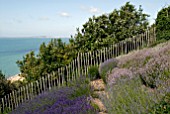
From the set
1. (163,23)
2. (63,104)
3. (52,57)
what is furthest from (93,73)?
(163,23)

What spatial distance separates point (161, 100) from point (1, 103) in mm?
6678

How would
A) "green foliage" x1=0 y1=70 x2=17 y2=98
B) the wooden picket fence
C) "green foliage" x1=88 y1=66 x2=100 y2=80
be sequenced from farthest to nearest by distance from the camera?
"green foliage" x1=0 y1=70 x2=17 y2=98 → the wooden picket fence → "green foliage" x1=88 y1=66 x2=100 y2=80

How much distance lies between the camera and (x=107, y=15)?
12406 millimetres

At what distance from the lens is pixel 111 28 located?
1203 centimetres

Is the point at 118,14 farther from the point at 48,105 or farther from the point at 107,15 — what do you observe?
the point at 48,105

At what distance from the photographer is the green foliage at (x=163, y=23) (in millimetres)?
10702

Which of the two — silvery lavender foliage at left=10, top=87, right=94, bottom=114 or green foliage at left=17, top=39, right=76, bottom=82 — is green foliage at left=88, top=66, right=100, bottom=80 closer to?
green foliage at left=17, top=39, right=76, bottom=82

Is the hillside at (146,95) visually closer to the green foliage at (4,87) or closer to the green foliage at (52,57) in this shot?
the green foliage at (4,87)

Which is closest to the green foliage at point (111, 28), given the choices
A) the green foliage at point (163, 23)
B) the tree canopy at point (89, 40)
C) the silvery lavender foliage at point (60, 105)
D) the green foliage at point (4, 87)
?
the tree canopy at point (89, 40)

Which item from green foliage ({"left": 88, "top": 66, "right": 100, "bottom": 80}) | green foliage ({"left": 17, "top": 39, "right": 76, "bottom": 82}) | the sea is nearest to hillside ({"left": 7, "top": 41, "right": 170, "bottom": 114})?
green foliage ({"left": 88, "top": 66, "right": 100, "bottom": 80})

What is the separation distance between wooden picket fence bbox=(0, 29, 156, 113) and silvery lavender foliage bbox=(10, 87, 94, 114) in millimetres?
2393

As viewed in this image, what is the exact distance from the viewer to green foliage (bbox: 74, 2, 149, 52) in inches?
436

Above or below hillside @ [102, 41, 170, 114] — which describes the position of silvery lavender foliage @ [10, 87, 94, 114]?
below

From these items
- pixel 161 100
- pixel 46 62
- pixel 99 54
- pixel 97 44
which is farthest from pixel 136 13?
pixel 161 100
